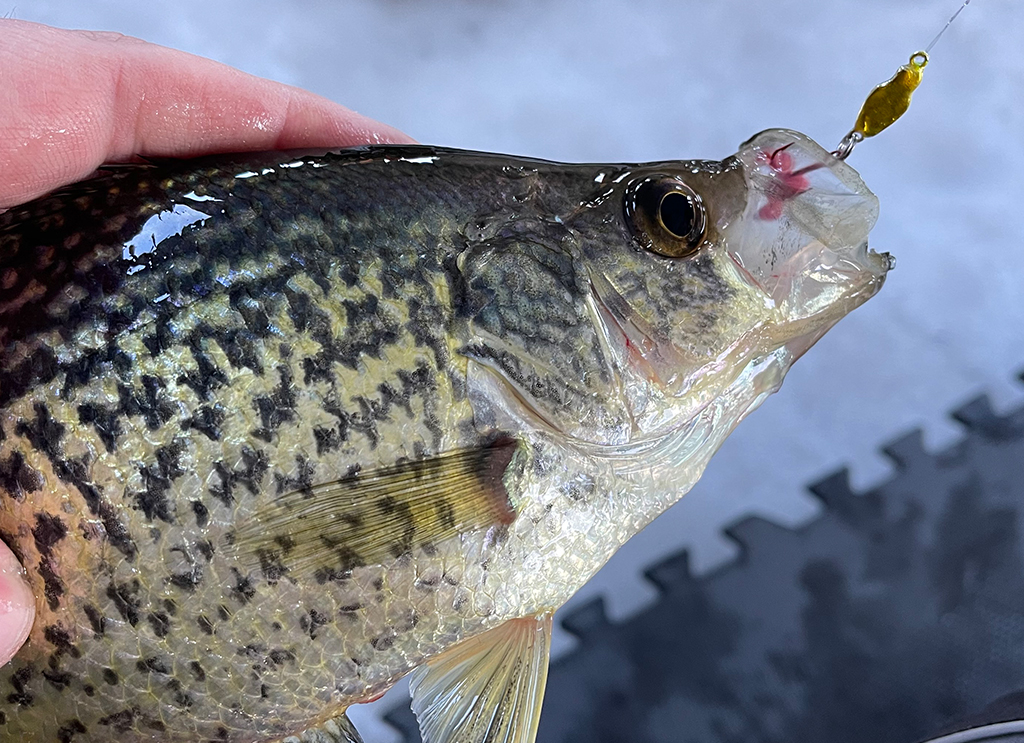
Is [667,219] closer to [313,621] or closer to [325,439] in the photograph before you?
[325,439]

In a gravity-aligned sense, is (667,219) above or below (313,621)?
above

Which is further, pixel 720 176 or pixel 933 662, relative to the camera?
pixel 933 662

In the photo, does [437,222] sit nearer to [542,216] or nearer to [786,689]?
[542,216]

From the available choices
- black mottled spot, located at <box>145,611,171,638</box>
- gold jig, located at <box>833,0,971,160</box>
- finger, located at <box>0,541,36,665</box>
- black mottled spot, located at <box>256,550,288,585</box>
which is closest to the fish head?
gold jig, located at <box>833,0,971,160</box>

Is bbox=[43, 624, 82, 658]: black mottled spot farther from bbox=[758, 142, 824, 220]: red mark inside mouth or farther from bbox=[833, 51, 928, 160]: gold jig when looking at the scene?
bbox=[833, 51, 928, 160]: gold jig

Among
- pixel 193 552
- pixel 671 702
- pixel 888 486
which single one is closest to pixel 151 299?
pixel 193 552

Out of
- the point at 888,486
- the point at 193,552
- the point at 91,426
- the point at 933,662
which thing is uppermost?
the point at 888,486

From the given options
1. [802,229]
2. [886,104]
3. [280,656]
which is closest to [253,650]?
[280,656]
